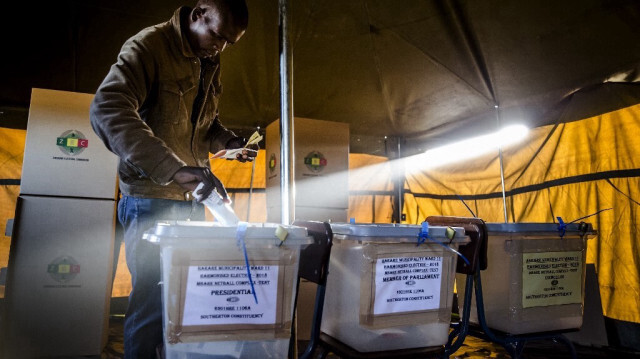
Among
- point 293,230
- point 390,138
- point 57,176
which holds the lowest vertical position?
point 293,230

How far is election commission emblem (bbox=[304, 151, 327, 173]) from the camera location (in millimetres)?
2939

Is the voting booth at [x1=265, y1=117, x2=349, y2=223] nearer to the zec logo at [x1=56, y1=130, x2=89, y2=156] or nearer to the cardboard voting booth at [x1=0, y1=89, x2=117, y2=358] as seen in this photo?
the cardboard voting booth at [x1=0, y1=89, x2=117, y2=358]

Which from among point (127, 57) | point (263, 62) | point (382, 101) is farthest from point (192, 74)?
point (382, 101)

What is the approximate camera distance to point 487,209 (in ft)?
10.9

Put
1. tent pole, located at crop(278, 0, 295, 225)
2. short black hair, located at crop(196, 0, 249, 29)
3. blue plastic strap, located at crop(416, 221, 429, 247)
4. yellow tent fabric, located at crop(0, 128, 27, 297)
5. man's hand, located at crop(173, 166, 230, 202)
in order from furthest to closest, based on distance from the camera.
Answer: yellow tent fabric, located at crop(0, 128, 27, 297)
tent pole, located at crop(278, 0, 295, 225)
short black hair, located at crop(196, 0, 249, 29)
blue plastic strap, located at crop(416, 221, 429, 247)
man's hand, located at crop(173, 166, 230, 202)

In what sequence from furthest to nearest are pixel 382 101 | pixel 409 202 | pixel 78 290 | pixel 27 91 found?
pixel 409 202
pixel 382 101
pixel 27 91
pixel 78 290

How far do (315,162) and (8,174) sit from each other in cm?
246

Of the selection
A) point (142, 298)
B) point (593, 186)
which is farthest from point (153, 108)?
point (593, 186)

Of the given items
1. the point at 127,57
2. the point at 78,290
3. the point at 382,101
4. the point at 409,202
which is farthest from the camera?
the point at 409,202

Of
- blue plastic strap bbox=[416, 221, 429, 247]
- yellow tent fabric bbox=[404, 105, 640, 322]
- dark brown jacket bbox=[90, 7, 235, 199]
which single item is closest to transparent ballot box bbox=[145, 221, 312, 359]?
dark brown jacket bbox=[90, 7, 235, 199]

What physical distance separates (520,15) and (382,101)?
4.08ft

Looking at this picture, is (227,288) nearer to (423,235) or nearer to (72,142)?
(423,235)

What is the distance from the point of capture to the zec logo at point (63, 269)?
87.6 inches

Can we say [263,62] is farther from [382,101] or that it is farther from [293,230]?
[293,230]
